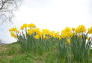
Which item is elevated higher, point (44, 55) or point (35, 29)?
point (35, 29)

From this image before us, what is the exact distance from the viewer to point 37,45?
8719 millimetres

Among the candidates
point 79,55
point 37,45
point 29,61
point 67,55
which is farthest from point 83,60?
point 37,45

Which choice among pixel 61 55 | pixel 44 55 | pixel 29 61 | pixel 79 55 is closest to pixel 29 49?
pixel 44 55

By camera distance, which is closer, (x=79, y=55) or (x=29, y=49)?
(x=79, y=55)

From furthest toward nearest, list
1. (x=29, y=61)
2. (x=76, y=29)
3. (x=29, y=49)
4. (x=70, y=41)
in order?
(x=29, y=49) → (x=29, y=61) → (x=70, y=41) → (x=76, y=29)

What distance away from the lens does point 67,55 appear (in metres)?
6.29

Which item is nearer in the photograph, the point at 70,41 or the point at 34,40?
the point at 70,41

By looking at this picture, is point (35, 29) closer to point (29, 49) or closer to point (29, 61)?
point (29, 49)

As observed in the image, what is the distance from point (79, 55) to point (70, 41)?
49 cm

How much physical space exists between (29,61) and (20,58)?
1.53 feet

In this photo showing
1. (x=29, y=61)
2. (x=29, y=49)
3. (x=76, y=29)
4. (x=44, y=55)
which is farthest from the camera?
(x=29, y=49)

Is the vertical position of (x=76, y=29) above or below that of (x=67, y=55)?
above

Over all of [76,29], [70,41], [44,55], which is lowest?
[44,55]

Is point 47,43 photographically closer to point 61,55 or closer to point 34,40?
point 34,40
